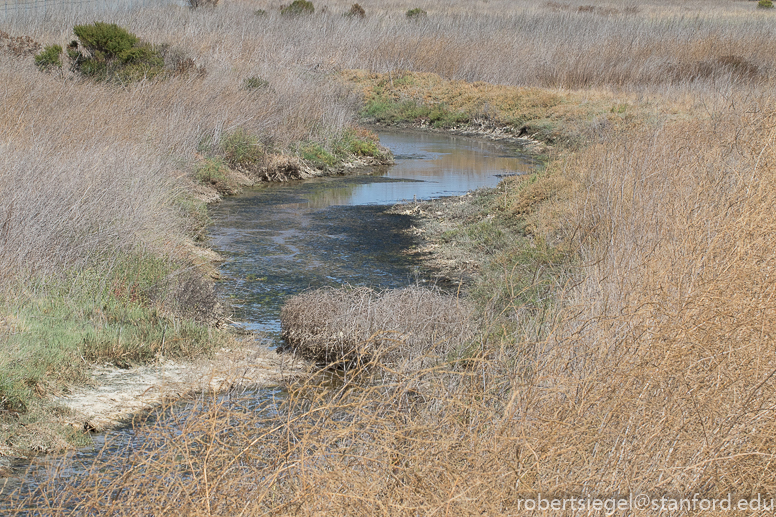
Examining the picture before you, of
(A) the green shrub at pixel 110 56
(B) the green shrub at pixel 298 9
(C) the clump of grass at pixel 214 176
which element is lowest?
(C) the clump of grass at pixel 214 176

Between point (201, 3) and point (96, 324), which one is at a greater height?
point (201, 3)

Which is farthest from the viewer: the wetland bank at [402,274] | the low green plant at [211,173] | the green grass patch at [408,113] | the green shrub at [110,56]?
the green grass patch at [408,113]

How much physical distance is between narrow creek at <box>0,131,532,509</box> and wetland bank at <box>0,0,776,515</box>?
0.48 feet

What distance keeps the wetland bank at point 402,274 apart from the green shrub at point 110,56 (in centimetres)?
42

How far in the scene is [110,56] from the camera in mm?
16406

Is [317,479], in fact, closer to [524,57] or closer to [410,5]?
[524,57]

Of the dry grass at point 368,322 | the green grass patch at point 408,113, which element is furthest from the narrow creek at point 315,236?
the green grass patch at point 408,113

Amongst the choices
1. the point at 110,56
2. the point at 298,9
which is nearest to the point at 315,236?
the point at 110,56

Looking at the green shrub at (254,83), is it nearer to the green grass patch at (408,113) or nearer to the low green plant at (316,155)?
the low green plant at (316,155)

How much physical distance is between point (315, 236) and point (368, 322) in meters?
5.06

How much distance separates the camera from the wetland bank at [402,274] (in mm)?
3242

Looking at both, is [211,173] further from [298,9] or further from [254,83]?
[298,9]

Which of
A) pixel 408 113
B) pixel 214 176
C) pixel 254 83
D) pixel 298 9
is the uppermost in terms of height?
pixel 298 9

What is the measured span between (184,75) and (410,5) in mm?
32288
